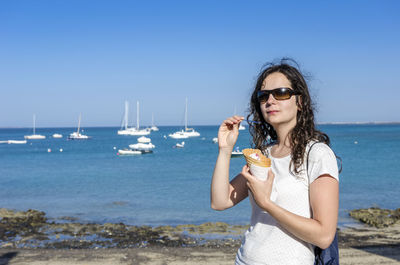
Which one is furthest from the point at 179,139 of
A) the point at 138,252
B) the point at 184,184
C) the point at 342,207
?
the point at 138,252

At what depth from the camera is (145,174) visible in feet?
102

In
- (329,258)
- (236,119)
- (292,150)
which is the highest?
(236,119)

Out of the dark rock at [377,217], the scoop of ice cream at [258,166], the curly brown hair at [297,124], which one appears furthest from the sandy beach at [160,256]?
the scoop of ice cream at [258,166]

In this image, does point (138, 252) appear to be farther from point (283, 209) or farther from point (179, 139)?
point (179, 139)

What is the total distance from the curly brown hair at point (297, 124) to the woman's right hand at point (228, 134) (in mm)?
188

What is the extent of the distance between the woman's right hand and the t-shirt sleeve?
552 millimetres

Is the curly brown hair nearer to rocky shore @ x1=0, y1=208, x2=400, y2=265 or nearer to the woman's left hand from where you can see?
the woman's left hand

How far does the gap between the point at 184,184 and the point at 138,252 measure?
1624 centimetres

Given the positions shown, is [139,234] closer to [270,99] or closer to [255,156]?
[270,99]

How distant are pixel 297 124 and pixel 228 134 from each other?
0.42 m

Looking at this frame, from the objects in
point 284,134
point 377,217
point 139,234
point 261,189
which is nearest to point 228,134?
point 284,134

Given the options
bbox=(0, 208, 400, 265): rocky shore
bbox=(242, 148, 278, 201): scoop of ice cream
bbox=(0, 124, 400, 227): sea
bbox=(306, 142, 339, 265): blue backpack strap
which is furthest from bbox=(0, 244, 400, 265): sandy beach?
bbox=(242, 148, 278, 201): scoop of ice cream

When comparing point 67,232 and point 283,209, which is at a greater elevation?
point 283,209

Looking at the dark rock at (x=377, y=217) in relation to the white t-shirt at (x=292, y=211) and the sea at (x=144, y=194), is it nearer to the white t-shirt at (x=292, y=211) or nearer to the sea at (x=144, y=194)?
the sea at (x=144, y=194)
